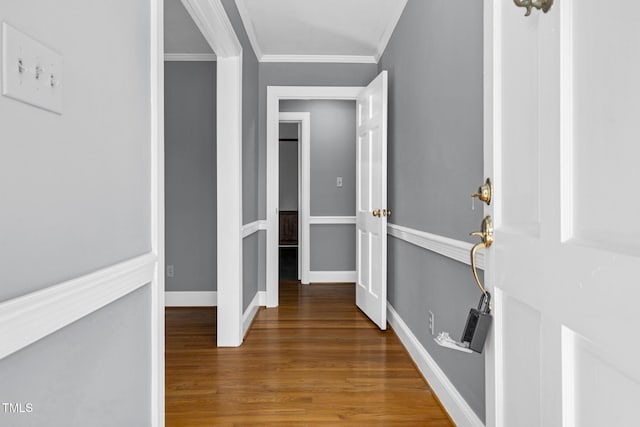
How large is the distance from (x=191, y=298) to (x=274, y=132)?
1.79 m

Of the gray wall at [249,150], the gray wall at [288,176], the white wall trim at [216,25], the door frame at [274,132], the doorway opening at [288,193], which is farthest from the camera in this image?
the gray wall at [288,176]

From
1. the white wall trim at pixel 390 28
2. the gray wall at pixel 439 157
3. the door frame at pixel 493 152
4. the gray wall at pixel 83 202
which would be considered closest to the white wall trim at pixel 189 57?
the white wall trim at pixel 390 28

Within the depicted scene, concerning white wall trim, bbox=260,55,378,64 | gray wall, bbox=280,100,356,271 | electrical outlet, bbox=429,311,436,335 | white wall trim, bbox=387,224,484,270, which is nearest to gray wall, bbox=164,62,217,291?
white wall trim, bbox=260,55,378,64

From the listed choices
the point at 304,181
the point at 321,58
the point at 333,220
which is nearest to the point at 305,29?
the point at 321,58

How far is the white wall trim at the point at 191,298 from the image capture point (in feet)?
13.7

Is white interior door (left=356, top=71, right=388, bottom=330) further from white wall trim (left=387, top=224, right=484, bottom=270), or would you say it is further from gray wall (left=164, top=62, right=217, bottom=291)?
gray wall (left=164, top=62, right=217, bottom=291)

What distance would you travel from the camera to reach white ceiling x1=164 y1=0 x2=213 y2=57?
Result: 318 cm

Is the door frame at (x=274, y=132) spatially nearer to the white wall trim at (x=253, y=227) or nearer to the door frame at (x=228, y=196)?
the white wall trim at (x=253, y=227)

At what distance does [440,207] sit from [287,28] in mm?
2165

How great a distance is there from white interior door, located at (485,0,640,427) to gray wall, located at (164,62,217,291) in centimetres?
341

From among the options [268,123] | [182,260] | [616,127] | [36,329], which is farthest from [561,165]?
[182,260]

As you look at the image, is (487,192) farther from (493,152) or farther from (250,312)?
(250,312)

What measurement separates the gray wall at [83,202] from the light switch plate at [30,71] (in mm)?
20

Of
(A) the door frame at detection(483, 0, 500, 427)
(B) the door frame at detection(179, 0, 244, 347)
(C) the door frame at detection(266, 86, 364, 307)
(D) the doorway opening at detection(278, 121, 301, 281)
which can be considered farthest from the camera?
(D) the doorway opening at detection(278, 121, 301, 281)
